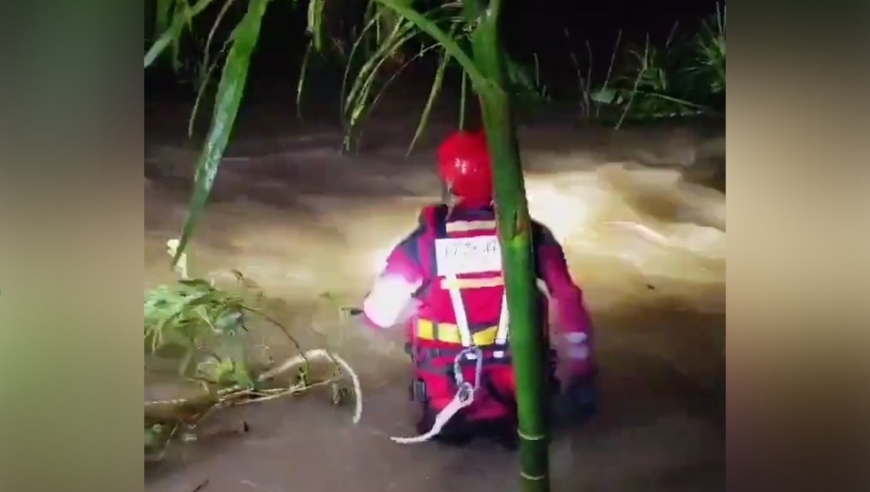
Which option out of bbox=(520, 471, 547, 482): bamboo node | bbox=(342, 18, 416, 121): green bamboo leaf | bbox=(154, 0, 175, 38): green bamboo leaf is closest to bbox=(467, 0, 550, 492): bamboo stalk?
bbox=(520, 471, 547, 482): bamboo node

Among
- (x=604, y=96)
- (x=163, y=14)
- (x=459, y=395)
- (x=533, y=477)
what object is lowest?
(x=533, y=477)

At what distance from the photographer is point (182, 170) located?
1306mm

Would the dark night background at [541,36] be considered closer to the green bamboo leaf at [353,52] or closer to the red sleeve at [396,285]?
the green bamboo leaf at [353,52]

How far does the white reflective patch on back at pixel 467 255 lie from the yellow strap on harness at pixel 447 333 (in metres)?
0.08

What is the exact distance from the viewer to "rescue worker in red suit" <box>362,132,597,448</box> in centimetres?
131

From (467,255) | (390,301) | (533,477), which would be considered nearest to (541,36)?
(467,255)

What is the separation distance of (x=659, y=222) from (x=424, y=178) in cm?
39

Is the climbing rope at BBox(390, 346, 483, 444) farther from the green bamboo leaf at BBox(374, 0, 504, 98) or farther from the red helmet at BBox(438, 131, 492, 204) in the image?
the green bamboo leaf at BBox(374, 0, 504, 98)

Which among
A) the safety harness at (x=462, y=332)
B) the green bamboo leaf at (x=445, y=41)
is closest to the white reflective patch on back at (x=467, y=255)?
the safety harness at (x=462, y=332)

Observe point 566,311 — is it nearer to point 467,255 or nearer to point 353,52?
point 467,255

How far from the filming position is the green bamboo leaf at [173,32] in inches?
51.3

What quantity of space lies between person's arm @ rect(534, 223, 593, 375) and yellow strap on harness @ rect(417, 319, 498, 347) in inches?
4.2

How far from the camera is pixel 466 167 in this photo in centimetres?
132

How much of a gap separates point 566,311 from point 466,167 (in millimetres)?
280
